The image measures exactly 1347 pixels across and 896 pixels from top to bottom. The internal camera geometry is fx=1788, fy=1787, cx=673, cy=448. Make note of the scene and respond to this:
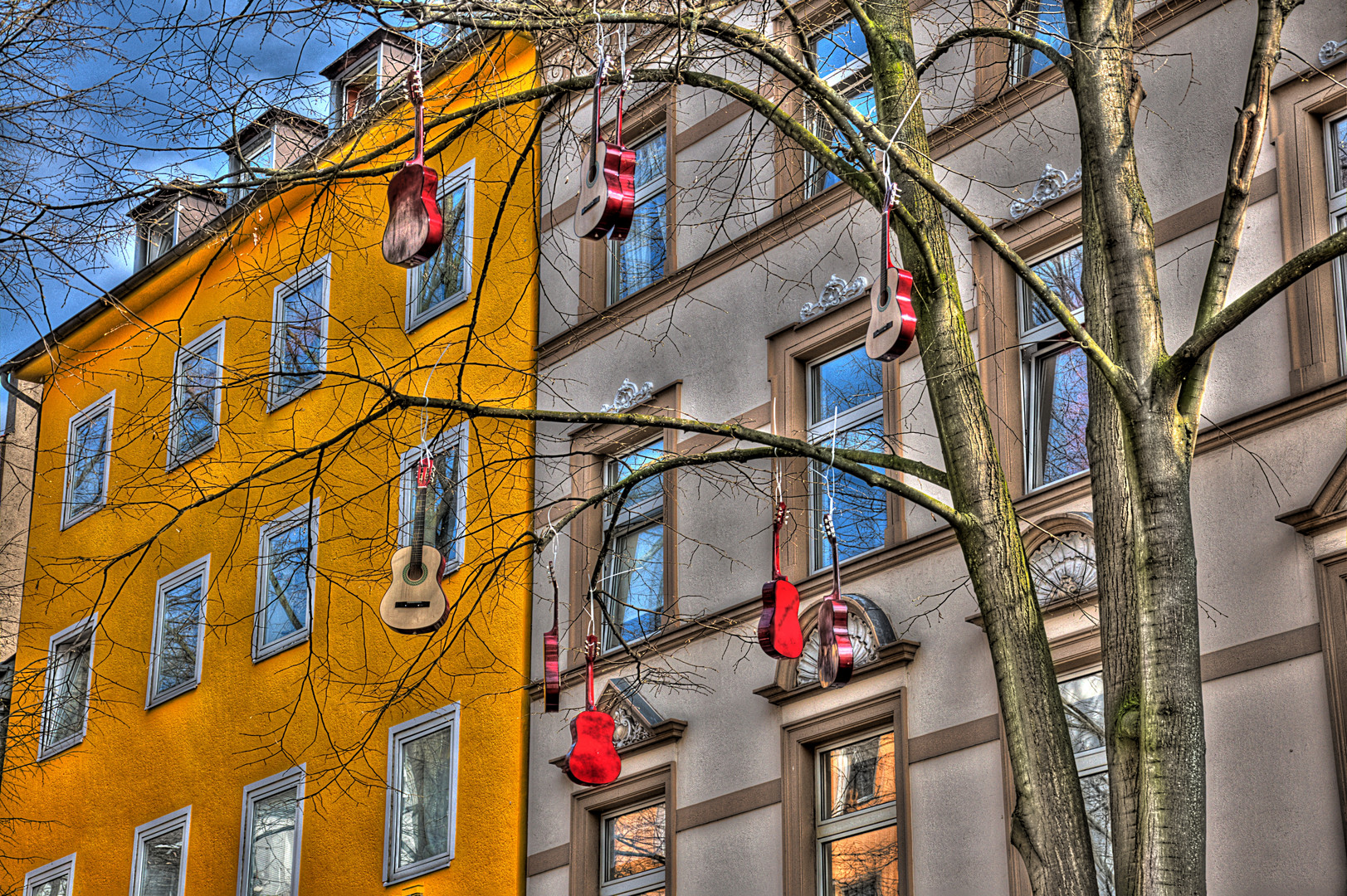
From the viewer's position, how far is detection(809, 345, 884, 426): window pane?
483 inches

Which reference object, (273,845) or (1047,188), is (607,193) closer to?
(1047,188)

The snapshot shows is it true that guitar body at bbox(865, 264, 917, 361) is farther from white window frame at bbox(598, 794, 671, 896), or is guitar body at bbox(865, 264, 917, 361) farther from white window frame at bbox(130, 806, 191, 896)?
white window frame at bbox(130, 806, 191, 896)

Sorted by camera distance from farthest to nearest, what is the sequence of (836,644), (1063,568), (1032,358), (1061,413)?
1. (1032,358)
2. (1061,413)
3. (1063,568)
4. (836,644)

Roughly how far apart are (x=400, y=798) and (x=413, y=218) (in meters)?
9.02

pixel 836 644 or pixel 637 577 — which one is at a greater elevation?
pixel 637 577

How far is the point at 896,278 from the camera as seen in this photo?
263 inches

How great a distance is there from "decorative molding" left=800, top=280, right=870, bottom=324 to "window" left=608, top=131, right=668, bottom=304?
7.02 ft

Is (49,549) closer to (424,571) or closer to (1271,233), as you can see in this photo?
(424,571)

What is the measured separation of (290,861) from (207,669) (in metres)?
2.60

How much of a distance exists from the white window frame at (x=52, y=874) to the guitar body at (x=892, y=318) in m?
15.1

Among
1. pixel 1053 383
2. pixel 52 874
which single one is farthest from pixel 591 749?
pixel 52 874

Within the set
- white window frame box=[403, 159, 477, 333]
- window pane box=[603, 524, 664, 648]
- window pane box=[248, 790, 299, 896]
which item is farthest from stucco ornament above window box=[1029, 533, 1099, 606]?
window pane box=[248, 790, 299, 896]

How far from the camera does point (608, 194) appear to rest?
6297 mm

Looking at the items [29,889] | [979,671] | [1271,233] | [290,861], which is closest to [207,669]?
[290,861]
